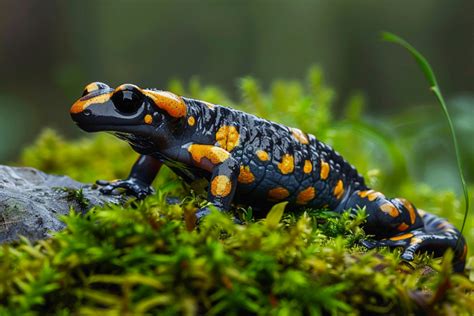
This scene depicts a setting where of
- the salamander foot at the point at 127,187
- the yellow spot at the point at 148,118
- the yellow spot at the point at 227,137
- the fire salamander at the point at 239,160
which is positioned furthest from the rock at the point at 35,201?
the yellow spot at the point at 227,137

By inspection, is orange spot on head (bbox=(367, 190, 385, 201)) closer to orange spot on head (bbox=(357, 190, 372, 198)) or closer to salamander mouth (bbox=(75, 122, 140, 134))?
orange spot on head (bbox=(357, 190, 372, 198))

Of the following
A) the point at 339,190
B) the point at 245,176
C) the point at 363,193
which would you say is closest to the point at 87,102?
the point at 245,176

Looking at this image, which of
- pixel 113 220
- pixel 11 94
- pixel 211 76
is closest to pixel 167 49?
pixel 211 76

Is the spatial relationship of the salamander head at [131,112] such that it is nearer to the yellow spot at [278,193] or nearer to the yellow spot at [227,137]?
the yellow spot at [227,137]

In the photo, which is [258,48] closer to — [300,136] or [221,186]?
[300,136]

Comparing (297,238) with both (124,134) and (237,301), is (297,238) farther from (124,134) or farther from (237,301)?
(124,134)

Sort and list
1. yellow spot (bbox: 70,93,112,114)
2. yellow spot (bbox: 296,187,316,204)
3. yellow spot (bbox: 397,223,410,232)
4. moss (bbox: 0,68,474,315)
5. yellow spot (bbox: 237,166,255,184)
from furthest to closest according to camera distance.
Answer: yellow spot (bbox: 397,223,410,232) < yellow spot (bbox: 296,187,316,204) < yellow spot (bbox: 237,166,255,184) < yellow spot (bbox: 70,93,112,114) < moss (bbox: 0,68,474,315)

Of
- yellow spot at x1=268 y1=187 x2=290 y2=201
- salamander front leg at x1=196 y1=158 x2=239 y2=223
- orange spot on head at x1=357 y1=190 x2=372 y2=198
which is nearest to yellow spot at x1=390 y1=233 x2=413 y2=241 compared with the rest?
orange spot on head at x1=357 y1=190 x2=372 y2=198
